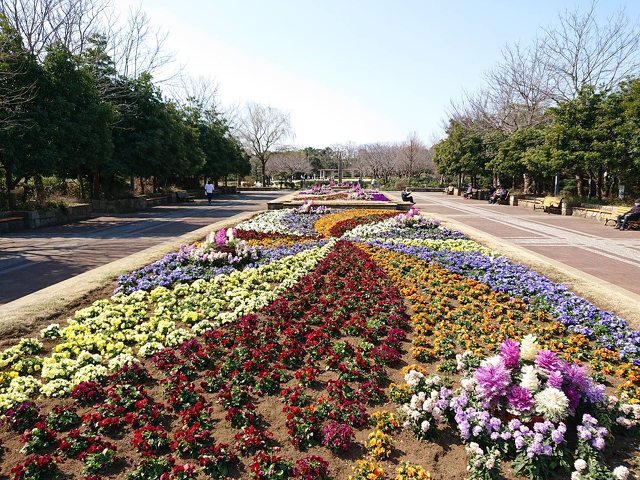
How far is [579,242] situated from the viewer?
11.8 meters

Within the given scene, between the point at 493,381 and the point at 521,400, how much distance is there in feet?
0.70

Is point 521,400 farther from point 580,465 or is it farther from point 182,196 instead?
point 182,196

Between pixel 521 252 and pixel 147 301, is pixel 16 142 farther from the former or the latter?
pixel 521 252

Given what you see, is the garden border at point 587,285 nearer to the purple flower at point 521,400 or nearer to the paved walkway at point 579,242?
the paved walkway at point 579,242

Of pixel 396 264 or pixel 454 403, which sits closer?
pixel 454 403

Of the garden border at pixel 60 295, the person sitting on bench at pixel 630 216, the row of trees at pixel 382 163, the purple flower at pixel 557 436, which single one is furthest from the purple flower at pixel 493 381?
the row of trees at pixel 382 163

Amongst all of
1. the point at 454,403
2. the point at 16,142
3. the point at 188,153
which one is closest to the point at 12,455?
the point at 454,403

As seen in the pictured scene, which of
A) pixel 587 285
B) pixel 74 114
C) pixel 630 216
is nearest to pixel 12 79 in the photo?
pixel 74 114

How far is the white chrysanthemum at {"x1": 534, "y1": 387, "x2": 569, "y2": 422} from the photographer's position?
2971mm

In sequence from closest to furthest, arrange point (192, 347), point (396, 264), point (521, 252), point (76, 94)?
point (192, 347), point (396, 264), point (521, 252), point (76, 94)

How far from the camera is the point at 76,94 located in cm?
1593

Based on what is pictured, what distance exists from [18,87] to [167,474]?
1552 centimetres

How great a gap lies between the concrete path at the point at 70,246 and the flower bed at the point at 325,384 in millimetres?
2042

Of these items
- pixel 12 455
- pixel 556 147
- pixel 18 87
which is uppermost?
pixel 18 87
